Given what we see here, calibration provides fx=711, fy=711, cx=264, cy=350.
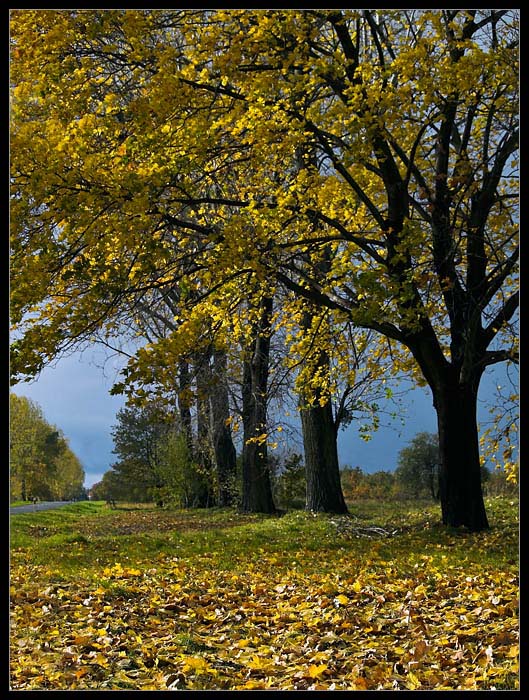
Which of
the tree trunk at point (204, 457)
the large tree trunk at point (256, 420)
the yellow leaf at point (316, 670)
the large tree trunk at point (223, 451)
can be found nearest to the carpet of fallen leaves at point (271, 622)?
the yellow leaf at point (316, 670)

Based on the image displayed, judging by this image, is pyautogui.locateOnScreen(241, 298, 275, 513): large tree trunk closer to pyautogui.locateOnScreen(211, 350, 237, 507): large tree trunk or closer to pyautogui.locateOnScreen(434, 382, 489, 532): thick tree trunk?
pyautogui.locateOnScreen(211, 350, 237, 507): large tree trunk

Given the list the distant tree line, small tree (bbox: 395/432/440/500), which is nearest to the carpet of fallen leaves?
the distant tree line

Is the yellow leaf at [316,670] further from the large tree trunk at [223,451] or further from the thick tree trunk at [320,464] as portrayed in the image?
the large tree trunk at [223,451]

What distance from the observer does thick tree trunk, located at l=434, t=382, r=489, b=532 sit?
1169cm

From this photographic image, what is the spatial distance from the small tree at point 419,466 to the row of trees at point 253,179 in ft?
44.7

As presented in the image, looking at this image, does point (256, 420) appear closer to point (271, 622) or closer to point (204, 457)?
point (204, 457)

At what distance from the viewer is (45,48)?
901 centimetres

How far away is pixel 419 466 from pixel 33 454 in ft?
80.6

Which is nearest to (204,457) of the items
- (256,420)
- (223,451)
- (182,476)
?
(223,451)

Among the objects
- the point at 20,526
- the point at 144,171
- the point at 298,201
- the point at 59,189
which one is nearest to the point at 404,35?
the point at 298,201

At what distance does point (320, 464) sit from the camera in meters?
16.0

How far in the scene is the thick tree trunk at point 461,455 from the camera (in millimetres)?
11688

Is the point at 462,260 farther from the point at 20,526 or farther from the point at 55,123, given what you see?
the point at 20,526

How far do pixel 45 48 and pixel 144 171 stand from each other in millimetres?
1951
